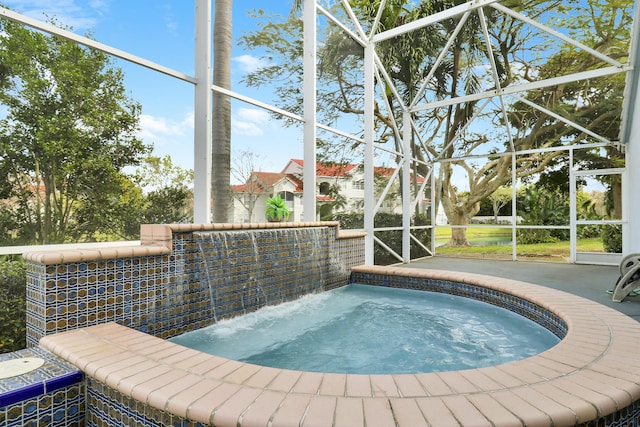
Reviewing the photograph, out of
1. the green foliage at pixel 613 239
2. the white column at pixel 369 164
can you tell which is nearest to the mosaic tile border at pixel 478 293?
the white column at pixel 369 164

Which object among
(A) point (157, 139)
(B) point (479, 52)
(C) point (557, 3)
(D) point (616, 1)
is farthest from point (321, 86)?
(D) point (616, 1)

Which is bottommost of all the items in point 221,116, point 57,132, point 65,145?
point 65,145

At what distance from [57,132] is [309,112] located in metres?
3.28

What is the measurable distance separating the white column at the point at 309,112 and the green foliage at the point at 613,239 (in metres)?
8.94

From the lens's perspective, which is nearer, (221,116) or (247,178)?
(221,116)

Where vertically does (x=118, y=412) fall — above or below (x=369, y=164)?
below

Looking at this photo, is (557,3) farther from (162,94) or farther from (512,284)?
(162,94)

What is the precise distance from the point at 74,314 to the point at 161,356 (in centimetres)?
84

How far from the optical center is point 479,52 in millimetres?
9492

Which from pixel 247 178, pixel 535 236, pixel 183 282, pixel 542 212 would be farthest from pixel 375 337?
pixel 535 236

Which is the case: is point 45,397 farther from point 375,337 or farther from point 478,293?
point 478,293

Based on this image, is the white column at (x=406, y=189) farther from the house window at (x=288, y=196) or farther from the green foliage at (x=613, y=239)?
the green foliage at (x=613, y=239)

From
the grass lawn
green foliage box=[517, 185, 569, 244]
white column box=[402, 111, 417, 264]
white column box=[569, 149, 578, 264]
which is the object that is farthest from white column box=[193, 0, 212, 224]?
green foliage box=[517, 185, 569, 244]

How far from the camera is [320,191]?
938cm
